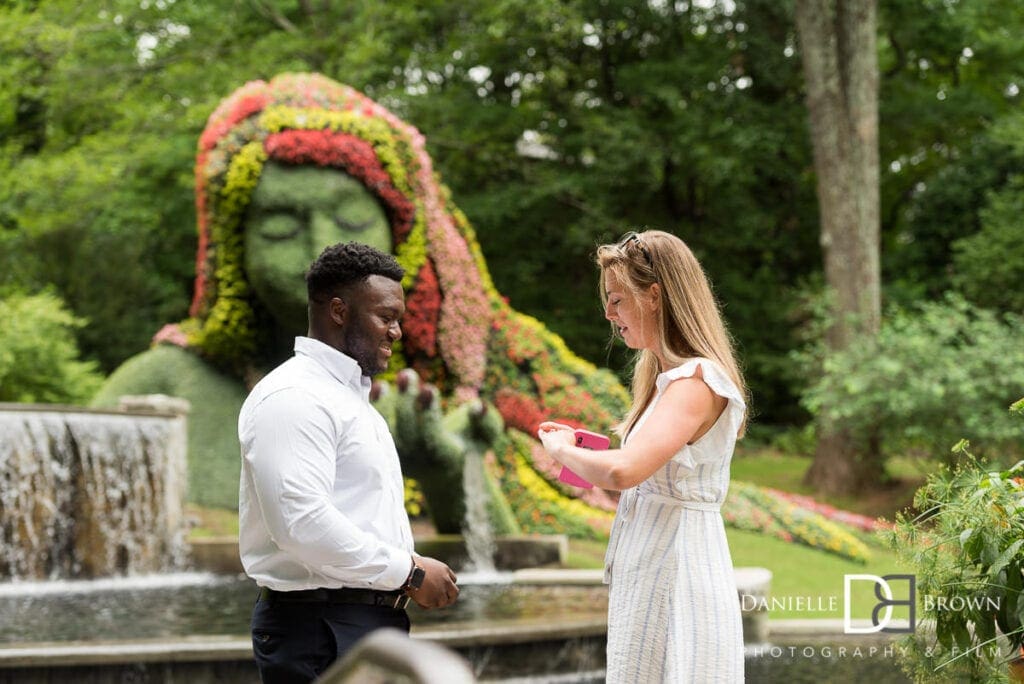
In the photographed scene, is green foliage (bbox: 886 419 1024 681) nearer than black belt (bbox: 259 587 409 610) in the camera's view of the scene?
No

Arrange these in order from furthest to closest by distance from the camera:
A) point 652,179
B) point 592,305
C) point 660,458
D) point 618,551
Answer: point 592,305 < point 652,179 < point 618,551 < point 660,458

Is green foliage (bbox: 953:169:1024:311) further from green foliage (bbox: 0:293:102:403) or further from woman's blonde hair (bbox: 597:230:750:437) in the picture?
woman's blonde hair (bbox: 597:230:750:437)

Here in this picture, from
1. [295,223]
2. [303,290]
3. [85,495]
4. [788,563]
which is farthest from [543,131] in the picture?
[85,495]

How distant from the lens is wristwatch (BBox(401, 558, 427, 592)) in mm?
2620

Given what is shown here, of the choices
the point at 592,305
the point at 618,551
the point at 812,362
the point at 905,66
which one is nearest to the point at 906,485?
the point at 812,362

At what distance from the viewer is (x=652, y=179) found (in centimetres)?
2034

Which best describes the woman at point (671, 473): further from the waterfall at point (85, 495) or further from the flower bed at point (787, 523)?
the flower bed at point (787, 523)

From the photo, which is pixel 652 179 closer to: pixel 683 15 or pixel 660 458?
pixel 683 15

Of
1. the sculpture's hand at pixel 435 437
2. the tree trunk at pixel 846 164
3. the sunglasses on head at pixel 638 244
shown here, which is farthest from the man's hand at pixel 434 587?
the tree trunk at pixel 846 164

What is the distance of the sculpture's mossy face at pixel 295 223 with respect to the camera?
10844mm

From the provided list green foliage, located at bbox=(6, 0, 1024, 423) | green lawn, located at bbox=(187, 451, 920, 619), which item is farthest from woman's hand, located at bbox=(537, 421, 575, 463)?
green foliage, located at bbox=(6, 0, 1024, 423)

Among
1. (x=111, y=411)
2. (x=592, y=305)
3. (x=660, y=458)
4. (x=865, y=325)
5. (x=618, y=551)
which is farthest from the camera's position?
(x=592, y=305)

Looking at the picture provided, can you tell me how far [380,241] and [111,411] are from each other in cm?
298

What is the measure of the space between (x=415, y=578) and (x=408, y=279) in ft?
28.7
